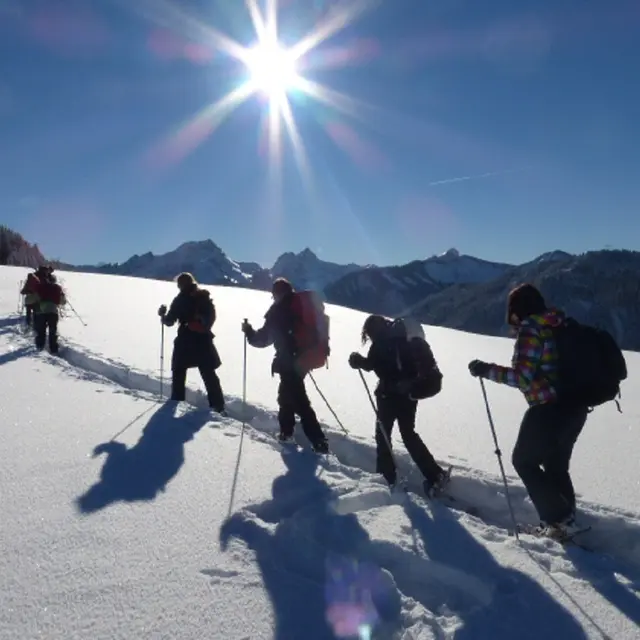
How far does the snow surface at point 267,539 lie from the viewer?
2848 mm

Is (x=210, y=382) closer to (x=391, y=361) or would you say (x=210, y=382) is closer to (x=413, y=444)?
(x=391, y=361)

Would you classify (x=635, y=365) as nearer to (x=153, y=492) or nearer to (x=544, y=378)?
(x=544, y=378)

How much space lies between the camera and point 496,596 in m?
3.20

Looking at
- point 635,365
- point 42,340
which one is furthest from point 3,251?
point 635,365

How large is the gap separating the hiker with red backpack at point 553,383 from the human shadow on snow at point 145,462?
282 centimetres

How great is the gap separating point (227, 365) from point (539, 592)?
902 centimetres

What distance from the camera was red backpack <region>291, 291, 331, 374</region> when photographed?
6.05 meters

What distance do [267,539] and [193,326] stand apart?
4346 millimetres

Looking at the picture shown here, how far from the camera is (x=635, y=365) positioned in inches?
599

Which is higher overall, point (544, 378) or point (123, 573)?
point (544, 378)

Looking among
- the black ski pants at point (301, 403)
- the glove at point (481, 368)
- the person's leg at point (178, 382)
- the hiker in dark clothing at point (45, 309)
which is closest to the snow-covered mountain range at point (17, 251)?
the hiker in dark clothing at point (45, 309)

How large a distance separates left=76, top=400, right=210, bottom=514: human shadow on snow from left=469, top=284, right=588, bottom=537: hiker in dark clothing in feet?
9.38

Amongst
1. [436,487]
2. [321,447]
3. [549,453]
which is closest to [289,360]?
[321,447]

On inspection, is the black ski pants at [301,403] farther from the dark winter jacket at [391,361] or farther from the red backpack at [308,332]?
the dark winter jacket at [391,361]
